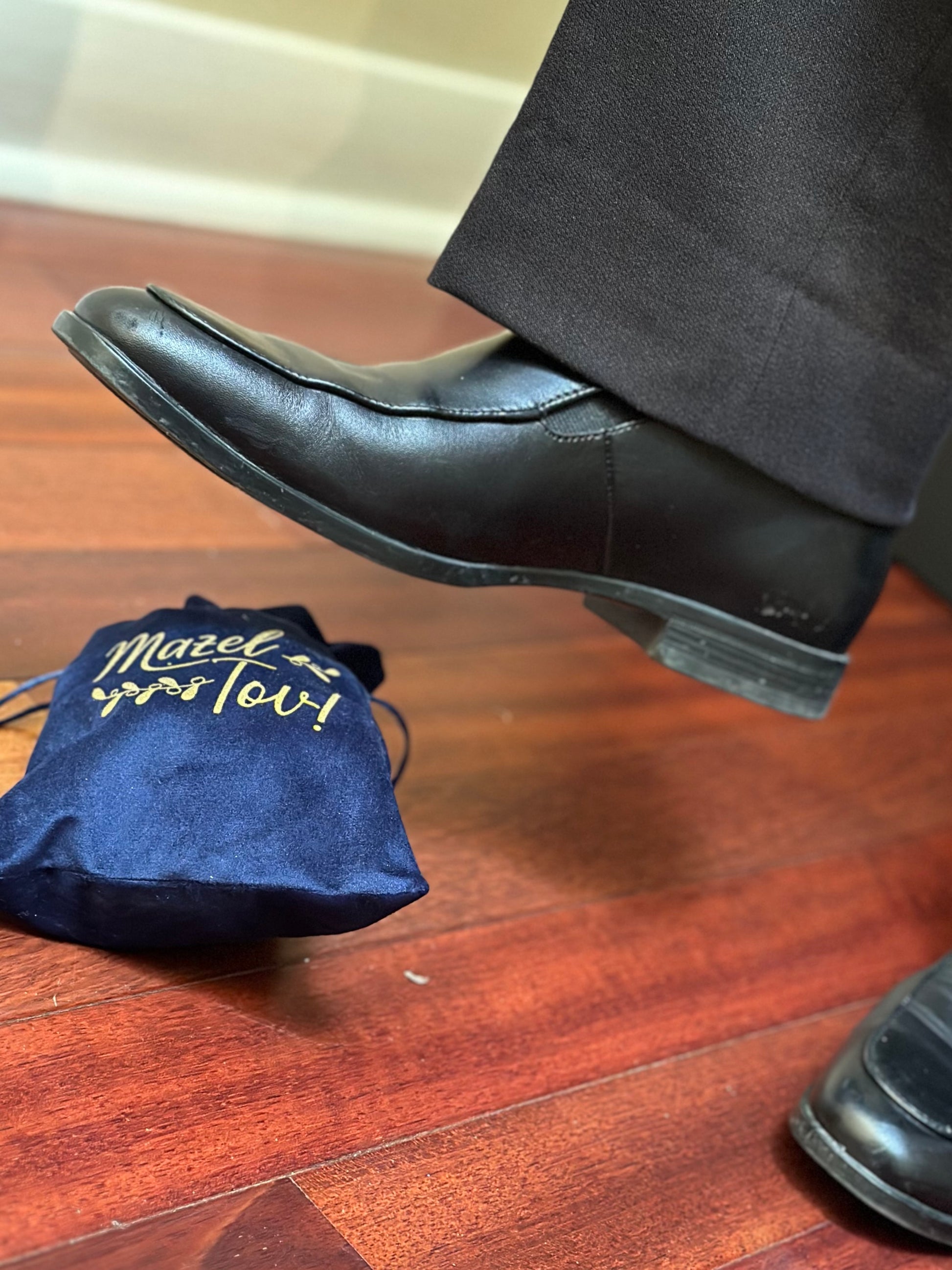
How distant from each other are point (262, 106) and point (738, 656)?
819mm

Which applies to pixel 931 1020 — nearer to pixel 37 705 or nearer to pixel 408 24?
pixel 37 705

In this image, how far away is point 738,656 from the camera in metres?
0.73

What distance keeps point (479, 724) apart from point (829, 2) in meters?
0.48

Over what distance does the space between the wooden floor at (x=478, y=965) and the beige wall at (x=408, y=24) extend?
34cm

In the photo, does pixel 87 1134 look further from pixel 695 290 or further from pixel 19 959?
pixel 695 290

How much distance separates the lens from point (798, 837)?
0.87m

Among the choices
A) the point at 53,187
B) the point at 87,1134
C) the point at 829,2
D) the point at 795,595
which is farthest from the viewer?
the point at 53,187

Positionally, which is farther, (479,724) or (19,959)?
(479,724)

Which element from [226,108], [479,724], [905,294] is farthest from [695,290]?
[226,108]

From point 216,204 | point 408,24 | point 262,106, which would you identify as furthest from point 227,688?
point 216,204

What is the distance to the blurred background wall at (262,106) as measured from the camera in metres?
1.00

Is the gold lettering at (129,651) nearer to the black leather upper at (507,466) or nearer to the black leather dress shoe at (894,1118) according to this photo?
the black leather upper at (507,466)

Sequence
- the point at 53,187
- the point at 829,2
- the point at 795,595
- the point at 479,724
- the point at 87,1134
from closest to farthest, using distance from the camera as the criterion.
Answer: the point at 87,1134 < the point at 829,2 < the point at 795,595 < the point at 479,724 < the point at 53,187

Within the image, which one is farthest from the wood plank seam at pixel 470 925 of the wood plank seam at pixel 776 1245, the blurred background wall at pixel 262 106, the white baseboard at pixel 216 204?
the white baseboard at pixel 216 204
